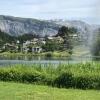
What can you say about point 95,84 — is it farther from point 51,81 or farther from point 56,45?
point 56,45

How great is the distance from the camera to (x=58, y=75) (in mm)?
19188

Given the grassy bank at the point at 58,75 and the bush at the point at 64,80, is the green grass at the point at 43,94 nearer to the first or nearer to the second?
the grassy bank at the point at 58,75

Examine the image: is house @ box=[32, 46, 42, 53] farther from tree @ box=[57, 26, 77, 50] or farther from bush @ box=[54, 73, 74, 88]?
bush @ box=[54, 73, 74, 88]

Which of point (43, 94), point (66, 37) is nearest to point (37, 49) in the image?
point (66, 37)

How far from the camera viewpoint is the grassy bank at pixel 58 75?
1772cm

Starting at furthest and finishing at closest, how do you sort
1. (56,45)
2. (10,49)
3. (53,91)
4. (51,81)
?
(10,49), (56,45), (51,81), (53,91)

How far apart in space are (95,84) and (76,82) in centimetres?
94

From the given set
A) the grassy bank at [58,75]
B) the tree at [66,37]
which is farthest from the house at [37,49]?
the grassy bank at [58,75]

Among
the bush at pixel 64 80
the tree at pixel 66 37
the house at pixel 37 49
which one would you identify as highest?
the bush at pixel 64 80

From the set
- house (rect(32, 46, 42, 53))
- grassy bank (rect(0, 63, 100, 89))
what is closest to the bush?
grassy bank (rect(0, 63, 100, 89))

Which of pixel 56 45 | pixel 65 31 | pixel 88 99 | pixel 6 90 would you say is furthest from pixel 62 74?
pixel 65 31

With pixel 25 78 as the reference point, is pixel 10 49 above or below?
below

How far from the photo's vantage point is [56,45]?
133000 millimetres

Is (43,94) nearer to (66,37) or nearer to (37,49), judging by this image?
(37,49)
